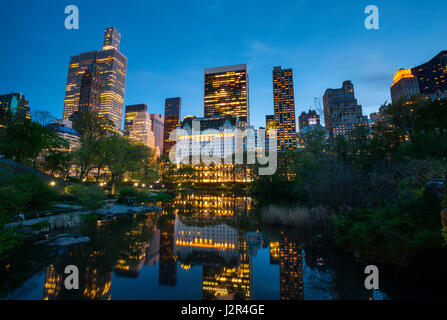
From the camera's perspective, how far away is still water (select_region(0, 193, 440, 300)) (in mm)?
6625

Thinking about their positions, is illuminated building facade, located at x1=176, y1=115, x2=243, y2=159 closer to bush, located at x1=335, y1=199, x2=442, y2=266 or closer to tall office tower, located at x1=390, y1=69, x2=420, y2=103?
bush, located at x1=335, y1=199, x2=442, y2=266

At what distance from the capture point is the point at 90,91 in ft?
525

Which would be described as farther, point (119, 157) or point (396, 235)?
point (119, 157)

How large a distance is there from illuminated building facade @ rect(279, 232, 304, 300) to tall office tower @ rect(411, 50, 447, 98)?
23994 centimetres

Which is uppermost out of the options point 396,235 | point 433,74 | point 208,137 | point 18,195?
point 433,74

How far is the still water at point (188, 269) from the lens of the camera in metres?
6.62

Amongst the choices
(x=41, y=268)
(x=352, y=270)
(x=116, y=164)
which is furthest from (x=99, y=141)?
(x=352, y=270)

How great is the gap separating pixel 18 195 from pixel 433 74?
272527mm

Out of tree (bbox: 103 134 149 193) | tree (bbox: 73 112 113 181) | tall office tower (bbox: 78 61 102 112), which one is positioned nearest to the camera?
tree (bbox: 73 112 113 181)

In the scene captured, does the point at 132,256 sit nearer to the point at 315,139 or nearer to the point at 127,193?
the point at 127,193

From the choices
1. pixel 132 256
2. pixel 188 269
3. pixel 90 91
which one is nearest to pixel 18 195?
pixel 132 256

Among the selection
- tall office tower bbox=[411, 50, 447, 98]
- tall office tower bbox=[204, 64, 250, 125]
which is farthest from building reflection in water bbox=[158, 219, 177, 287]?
tall office tower bbox=[411, 50, 447, 98]

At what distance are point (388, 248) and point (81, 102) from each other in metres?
200
